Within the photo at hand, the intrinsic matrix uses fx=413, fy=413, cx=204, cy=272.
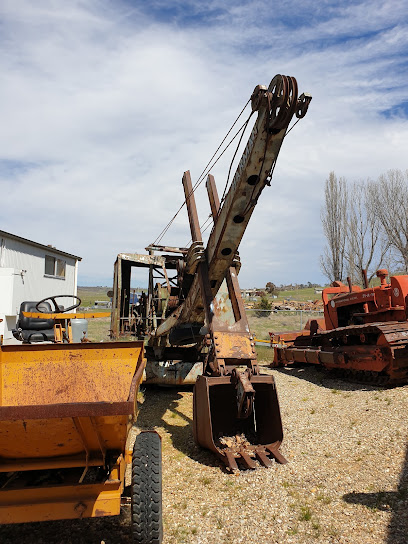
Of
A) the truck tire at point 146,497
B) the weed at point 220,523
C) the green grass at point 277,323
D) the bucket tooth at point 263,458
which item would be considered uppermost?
the green grass at point 277,323

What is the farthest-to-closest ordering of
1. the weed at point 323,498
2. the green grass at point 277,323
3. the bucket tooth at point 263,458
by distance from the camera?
the green grass at point 277,323, the bucket tooth at point 263,458, the weed at point 323,498

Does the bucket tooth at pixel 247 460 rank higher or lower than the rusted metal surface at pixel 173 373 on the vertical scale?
lower

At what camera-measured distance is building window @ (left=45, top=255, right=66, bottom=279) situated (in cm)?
1686

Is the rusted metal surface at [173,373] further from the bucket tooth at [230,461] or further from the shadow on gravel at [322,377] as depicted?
the bucket tooth at [230,461]

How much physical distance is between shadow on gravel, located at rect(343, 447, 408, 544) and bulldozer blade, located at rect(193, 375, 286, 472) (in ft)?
3.50

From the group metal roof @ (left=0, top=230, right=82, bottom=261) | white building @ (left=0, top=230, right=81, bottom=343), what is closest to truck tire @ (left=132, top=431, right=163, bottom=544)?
white building @ (left=0, top=230, right=81, bottom=343)

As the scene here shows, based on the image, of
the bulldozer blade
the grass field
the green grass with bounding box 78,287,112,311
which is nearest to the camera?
the bulldozer blade

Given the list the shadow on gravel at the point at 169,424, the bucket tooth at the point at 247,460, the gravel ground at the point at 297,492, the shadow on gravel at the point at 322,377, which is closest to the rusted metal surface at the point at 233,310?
the bucket tooth at the point at 247,460

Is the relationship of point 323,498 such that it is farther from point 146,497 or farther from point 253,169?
point 253,169

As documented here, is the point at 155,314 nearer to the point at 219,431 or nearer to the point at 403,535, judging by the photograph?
the point at 219,431

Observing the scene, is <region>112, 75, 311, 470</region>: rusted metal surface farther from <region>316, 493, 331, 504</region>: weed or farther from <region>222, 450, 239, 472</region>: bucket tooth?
<region>316, 493, 331, 504</region>: weed

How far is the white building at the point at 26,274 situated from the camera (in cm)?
1305

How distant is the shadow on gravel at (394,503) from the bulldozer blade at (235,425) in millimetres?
1068

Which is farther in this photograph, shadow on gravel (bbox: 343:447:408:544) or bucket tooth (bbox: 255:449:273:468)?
bucket tooth (bbox: 255:449:273:468)
